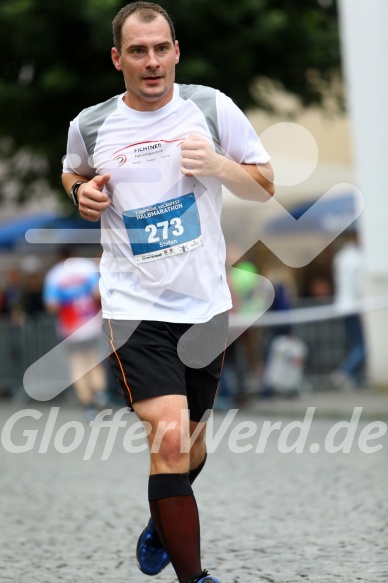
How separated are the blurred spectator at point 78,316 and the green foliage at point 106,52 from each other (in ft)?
11.3

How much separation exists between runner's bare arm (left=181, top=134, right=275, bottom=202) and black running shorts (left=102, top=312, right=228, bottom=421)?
0.45 meters

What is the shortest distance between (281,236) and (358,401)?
7524 millimetres

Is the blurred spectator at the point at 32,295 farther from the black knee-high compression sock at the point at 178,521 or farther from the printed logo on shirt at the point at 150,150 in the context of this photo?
the black knee-high compression sock at the point at 178,521

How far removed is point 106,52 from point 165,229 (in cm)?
1291

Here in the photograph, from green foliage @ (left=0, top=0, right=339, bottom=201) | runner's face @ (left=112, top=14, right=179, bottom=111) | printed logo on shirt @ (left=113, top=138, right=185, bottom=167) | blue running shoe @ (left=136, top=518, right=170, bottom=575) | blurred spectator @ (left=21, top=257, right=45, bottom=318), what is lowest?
blue running shoe @ (left=136, top=518, right=170, bottom=575)

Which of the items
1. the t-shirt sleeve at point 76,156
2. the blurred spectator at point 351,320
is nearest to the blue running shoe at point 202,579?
the t-shirt sleeve at point 76,156

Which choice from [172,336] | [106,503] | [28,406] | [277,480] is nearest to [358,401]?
[28,406]

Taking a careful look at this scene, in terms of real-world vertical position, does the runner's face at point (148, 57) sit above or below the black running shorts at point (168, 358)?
above

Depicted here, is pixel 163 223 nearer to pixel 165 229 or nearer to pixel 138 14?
pixel 165 229

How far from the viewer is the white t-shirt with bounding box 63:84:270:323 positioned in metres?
4.71

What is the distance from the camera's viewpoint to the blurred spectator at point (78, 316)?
14.4 metres

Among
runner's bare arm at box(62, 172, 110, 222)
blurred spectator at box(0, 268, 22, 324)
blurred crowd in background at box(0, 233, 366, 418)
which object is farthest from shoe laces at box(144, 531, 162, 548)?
blurred spectator at box(0, 268, 22, 324)

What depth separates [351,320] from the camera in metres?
16.1

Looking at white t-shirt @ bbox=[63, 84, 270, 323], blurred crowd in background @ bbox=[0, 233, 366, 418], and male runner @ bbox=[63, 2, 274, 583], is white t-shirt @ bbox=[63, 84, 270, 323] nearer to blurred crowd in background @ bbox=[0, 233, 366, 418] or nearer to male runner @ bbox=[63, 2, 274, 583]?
male runner @ bbox=[63, 2, 274, 583]
